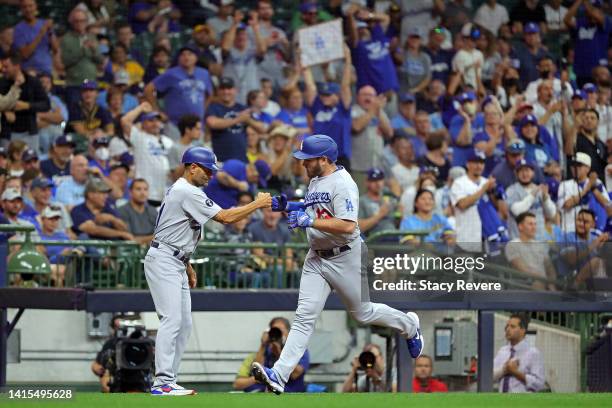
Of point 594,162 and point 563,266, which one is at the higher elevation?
point 594,162

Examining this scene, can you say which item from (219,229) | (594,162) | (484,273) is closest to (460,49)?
(594,162)

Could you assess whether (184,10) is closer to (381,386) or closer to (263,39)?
(263,39)

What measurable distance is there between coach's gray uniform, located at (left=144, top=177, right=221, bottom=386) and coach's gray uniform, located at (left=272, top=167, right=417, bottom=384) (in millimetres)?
691

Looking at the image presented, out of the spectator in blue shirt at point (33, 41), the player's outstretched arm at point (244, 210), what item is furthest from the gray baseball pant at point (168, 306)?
the spectator in blue shirt at point (33, 41)

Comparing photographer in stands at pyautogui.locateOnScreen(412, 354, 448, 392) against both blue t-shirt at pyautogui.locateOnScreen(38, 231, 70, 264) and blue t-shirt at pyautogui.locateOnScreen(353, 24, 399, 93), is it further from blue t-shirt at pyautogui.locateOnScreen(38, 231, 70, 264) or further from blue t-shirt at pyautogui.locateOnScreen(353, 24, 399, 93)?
blue t-shirt at pyautogui.locateOnScreen(353, 24, 399, 93)

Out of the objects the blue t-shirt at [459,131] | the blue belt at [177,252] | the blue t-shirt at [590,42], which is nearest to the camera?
the blue belt at [177,252]

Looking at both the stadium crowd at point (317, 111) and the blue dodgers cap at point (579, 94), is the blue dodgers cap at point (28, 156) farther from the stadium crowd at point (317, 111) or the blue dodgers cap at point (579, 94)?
the blue dodgers cap at point (579, 94)

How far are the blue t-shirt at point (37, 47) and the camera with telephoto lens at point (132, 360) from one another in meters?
4.91

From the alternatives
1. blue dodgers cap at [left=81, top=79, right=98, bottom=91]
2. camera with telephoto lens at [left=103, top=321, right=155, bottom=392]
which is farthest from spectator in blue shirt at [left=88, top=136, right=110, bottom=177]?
camera with telephoto lens at [left=103, top=321, right=155, bottom=392]

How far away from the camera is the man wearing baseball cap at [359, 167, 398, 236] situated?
13.2m

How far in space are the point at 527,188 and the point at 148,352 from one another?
5.74 m

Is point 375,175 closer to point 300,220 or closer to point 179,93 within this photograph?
point 179,93

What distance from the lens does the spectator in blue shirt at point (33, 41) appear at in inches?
552

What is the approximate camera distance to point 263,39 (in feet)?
49.0
